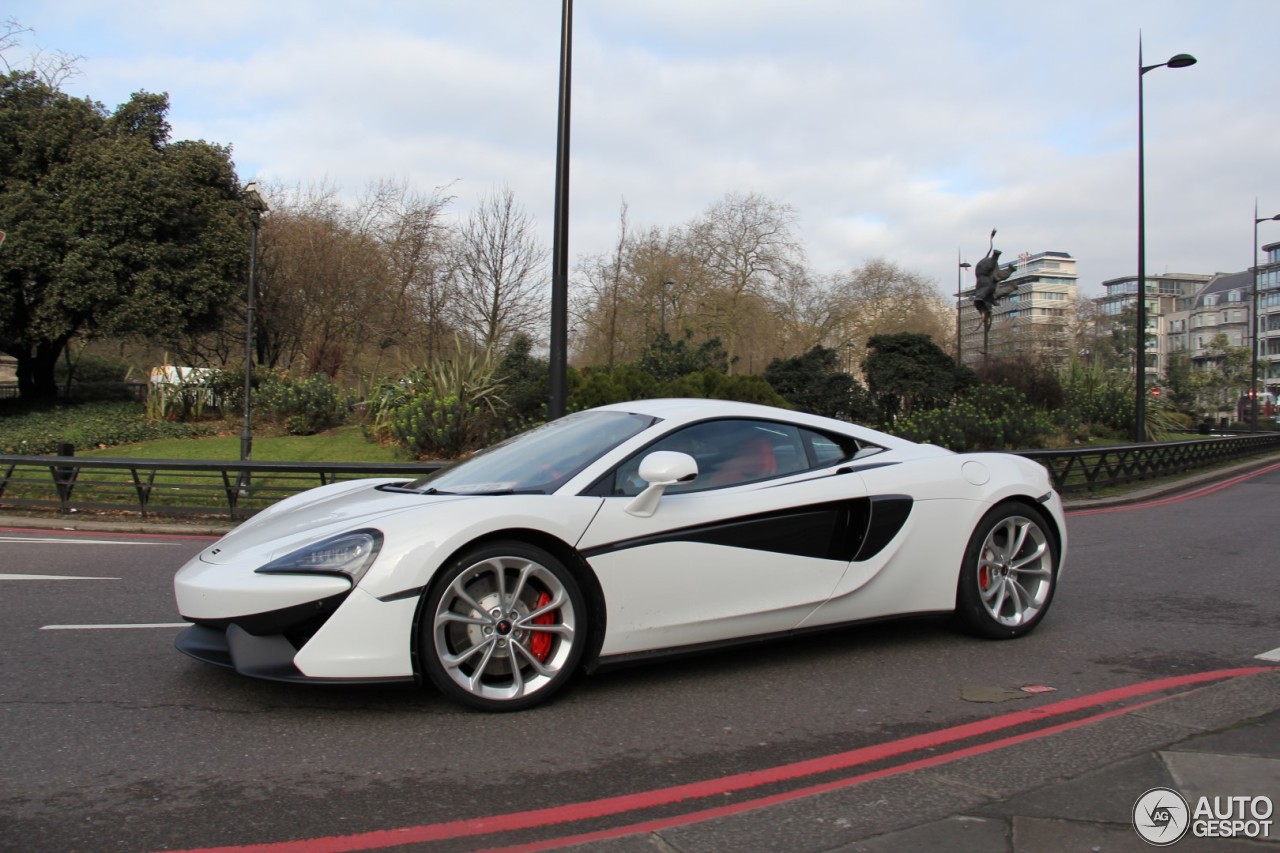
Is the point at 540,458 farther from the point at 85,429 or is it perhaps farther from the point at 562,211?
the point at 85,429

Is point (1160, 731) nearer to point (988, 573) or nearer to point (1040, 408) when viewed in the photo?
point (988, 573)

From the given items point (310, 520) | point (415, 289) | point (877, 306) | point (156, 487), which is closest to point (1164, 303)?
point (877, 306)


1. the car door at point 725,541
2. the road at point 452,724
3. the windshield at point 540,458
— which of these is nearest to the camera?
the road at point 452,724

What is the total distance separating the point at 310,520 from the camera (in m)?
4.38

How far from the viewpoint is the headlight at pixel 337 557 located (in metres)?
3.87

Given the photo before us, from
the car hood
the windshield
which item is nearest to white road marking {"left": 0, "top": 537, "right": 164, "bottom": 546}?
the car hood

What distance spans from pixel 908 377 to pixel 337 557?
70.4ft

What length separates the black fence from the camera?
40.1 feet

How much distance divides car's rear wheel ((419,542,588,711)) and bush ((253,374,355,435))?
65.3 feet

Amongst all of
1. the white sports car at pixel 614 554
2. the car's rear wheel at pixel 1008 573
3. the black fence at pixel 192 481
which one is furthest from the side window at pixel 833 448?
the black fence at pixel 192 481

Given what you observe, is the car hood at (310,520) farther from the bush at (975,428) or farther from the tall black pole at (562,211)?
the bush at (975,428)

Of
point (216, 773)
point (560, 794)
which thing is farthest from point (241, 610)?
point (560, 794)

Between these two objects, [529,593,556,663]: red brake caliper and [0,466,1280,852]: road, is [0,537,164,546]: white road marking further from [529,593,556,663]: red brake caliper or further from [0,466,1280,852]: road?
[529,593,556,663]: red brake caliper

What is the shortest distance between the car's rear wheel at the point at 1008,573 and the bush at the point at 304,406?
1986cm
